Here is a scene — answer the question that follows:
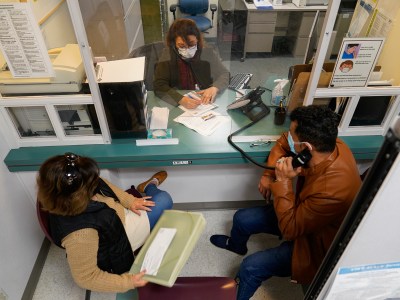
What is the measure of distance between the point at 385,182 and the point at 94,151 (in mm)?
1552

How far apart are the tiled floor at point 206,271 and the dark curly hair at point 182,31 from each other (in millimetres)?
1382

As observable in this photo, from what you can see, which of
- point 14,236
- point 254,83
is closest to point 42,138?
point 14,236

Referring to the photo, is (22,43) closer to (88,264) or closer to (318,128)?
(88,264)

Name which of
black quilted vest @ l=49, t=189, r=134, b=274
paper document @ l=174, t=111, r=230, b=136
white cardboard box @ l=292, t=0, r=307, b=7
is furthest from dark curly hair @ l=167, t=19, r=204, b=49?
white cardboard box @ l=292, t=0, r=307, b=7

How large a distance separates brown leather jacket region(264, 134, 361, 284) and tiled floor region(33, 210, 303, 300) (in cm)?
47

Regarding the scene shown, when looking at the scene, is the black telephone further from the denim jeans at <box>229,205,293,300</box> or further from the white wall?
the white wall

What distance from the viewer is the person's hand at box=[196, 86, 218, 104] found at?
2.11 meters

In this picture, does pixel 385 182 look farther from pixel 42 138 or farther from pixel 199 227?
pixel 42 138

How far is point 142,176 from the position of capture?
2078mm

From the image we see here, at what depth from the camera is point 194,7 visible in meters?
2.97

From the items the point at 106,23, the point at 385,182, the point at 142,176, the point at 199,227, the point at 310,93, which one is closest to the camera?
the point at 385,182

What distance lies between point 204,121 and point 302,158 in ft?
2.53

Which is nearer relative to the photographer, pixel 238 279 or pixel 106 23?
pixel 238 279

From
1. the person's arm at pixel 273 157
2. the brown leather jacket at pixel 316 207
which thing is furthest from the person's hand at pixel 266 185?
the brown leather jacket at pixel 316 207
